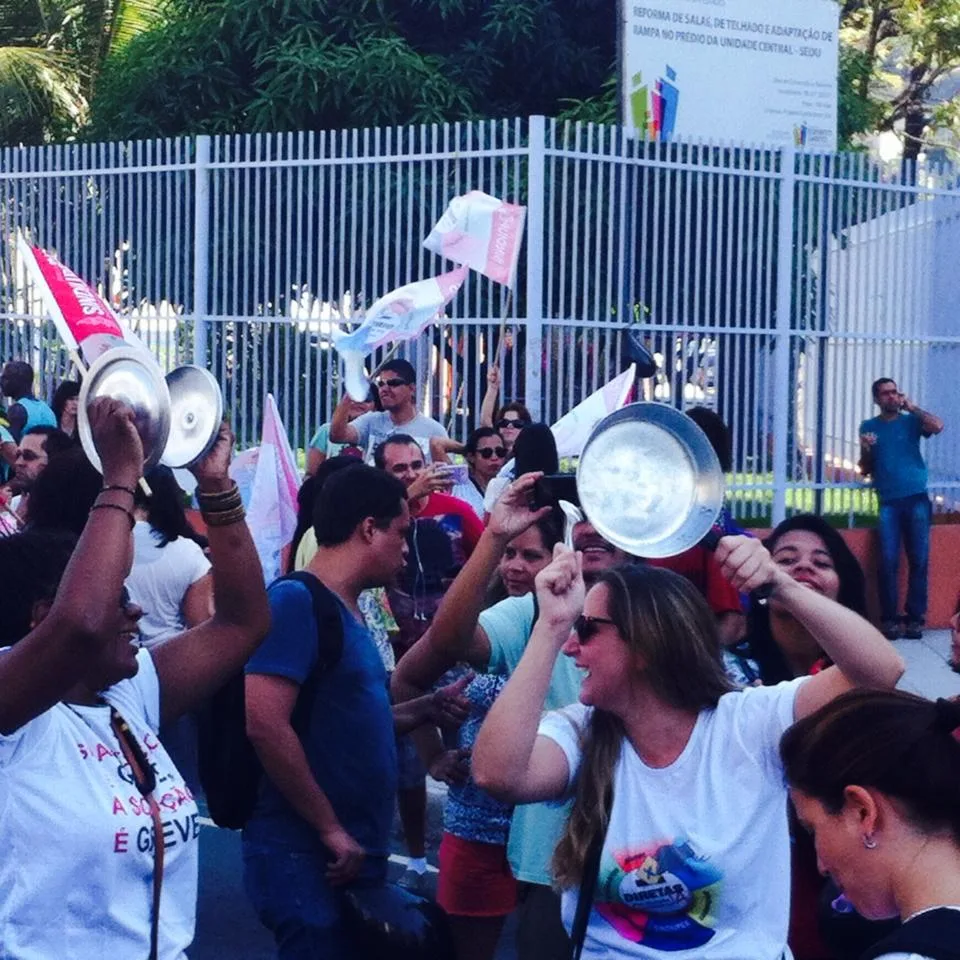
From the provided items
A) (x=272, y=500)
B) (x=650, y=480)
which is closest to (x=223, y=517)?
(x=650, y=480)

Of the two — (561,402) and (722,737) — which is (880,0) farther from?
(722,737)

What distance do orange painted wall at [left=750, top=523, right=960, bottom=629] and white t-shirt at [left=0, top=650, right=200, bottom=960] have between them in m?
9.51

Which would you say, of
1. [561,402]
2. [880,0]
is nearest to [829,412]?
[561,402]

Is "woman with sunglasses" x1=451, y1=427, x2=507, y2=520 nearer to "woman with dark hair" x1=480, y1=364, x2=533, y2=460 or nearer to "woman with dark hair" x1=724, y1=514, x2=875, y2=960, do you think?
"woman with dark hair" x1=480, y1=364, x2=533, y2=460

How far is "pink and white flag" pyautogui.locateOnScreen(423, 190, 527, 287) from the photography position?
10508 millimetres

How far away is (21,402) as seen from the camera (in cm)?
1139

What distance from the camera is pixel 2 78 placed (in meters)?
19.0

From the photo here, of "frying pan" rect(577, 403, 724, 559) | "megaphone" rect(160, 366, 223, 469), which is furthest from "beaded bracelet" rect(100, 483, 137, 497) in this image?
"frying pan" rect(577, 403, 724, 559)

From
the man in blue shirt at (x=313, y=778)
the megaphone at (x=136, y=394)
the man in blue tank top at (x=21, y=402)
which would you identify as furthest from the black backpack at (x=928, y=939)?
the man in blue tank top at (x=21, y=402)

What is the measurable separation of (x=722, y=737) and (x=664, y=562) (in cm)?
221

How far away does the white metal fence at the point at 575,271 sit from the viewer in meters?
11.2

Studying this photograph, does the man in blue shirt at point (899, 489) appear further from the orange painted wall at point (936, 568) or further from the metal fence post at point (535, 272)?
the metal fence post at point (535, 272)

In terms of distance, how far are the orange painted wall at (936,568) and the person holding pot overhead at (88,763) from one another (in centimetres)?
933

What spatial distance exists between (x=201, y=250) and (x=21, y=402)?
1.57 metres
